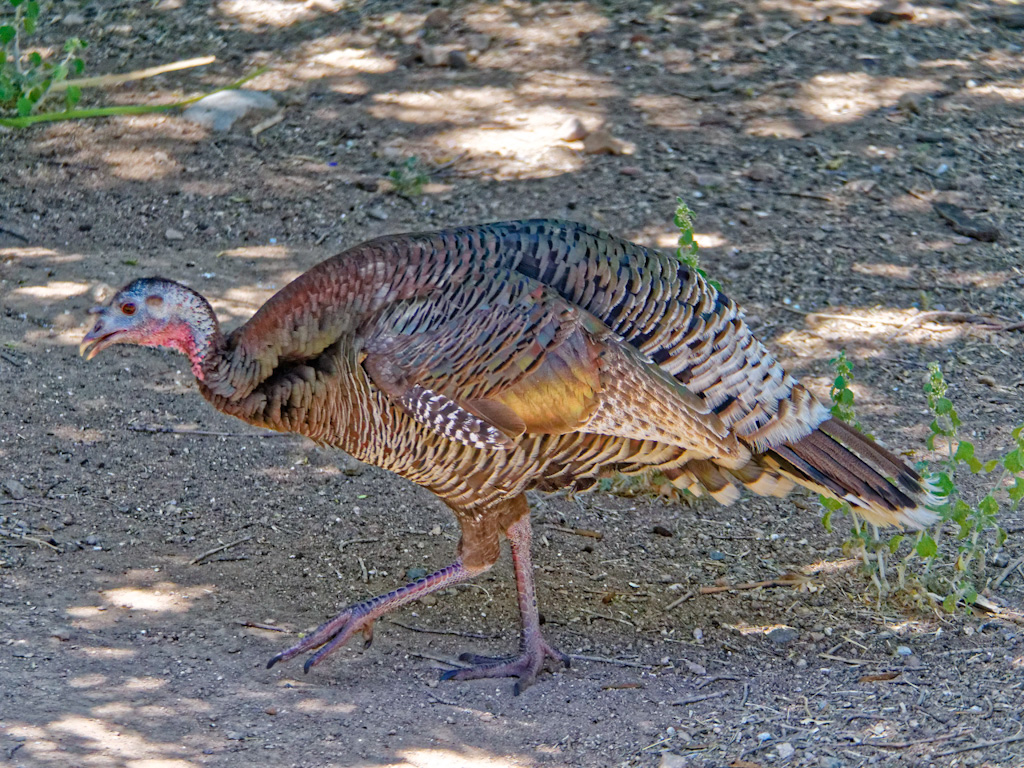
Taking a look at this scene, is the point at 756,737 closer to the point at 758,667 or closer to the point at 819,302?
the point at 758,667

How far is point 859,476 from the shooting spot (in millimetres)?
4207

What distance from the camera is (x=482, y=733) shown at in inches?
152

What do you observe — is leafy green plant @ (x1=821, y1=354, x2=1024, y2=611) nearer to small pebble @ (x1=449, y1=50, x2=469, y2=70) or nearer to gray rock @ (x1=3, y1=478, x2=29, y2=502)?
gray rock @ (x1=3, y1=478, x2=29, y2=502)

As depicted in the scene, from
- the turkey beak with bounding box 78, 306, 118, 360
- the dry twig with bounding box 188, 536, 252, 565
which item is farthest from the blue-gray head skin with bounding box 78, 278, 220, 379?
the dry twig with bounding box 188, 536, 252, 565

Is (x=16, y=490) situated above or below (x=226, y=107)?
below

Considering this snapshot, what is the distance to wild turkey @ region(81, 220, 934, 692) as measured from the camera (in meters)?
3.99

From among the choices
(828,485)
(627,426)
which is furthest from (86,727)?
(828,485)

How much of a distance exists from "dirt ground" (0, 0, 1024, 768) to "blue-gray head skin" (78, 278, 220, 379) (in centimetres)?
101

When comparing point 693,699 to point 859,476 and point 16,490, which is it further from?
point 16,490

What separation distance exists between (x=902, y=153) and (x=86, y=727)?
5.86 metres

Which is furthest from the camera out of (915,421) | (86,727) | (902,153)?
(902,153)

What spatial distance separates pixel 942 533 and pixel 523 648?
1.91 metres

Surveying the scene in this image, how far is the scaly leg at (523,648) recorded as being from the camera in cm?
425

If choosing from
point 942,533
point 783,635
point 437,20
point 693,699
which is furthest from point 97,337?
point 437,20
